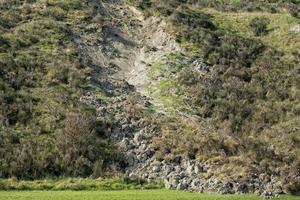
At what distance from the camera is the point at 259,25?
6631cm

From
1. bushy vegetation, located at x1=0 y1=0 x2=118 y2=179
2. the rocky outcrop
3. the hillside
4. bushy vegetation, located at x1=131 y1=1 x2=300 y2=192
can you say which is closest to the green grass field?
the rocky outcrop

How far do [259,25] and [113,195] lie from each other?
4237 centimetres

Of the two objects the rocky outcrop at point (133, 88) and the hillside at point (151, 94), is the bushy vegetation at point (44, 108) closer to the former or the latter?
the hillside at point (151, 94)

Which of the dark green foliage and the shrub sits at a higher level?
the shrub

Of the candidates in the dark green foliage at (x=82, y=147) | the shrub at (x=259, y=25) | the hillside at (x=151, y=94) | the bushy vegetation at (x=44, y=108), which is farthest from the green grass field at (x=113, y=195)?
the shrub at (x=259, y=25)

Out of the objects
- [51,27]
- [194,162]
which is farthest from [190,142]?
[51,27]

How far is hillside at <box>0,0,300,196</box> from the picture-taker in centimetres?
3609

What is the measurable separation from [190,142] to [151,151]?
9.91 ft

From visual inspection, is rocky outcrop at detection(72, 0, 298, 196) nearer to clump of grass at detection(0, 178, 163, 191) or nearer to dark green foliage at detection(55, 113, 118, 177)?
clump of grass at detection(0, 178, 163, 191)

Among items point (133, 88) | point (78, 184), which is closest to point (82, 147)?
point (78, 184)

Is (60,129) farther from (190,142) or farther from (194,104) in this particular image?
(194,104)

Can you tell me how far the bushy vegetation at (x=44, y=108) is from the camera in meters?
36.1

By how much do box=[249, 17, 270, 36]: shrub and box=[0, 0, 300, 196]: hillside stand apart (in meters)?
0.16

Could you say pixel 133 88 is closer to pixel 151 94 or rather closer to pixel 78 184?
pixel 151 94
